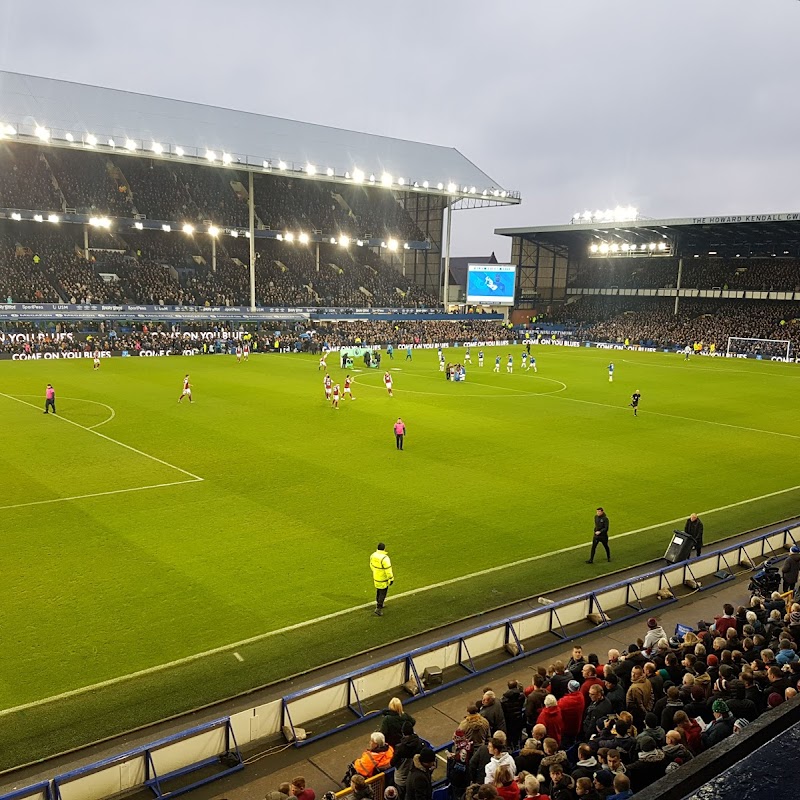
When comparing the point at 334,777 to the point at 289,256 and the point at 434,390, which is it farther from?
the point at 289,256

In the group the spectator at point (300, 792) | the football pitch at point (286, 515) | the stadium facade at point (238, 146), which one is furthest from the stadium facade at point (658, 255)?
the spectator at point (300, 792)

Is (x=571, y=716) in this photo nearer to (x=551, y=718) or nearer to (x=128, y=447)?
(x=551, y=718)

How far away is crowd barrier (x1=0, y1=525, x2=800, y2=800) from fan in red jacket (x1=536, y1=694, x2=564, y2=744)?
2.85 meters

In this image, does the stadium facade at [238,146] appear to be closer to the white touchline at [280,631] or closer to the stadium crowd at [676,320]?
the stadium crowd at [676,320]

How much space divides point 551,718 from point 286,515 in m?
11.4

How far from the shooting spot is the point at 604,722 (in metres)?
8.23

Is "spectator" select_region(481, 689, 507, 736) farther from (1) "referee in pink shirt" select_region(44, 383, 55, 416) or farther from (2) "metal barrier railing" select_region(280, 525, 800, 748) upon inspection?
(1) "referee in pink shirt" select_region(44, 383, 55, 416)

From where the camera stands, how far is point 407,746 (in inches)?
301

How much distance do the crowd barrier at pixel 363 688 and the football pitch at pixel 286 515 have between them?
148 cm

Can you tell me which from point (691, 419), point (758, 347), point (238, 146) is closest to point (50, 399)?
point (691, 419)

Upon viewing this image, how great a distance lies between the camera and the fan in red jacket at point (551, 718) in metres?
8.51

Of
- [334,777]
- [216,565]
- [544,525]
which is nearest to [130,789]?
[334,777]

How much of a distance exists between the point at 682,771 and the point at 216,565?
14.3m

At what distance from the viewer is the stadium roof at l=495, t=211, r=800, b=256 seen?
73500 mm
